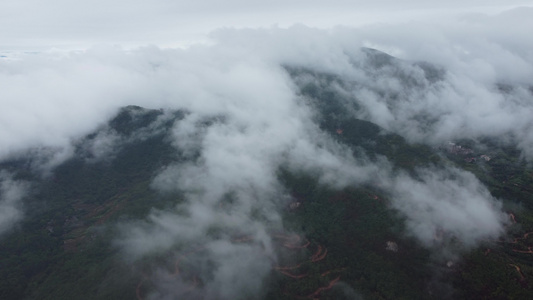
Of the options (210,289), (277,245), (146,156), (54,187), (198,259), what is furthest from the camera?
(146,156)

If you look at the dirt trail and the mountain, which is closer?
the dirt trail

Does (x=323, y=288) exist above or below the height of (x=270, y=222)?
above

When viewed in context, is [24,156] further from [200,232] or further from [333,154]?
[333,154]

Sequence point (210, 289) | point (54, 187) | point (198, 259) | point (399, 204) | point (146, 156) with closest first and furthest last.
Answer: point (210, 289)
point (198, 259)
point (399, 204)
point (54, 187)
point (146, 156)

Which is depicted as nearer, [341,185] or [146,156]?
[341,185]

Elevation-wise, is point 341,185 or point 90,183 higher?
point 341,185

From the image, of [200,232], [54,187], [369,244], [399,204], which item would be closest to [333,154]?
[399,204]

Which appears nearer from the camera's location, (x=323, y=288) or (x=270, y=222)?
(x=323, y=288)

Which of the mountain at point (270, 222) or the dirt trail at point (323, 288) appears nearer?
the dirt trail at point (323, 288)
